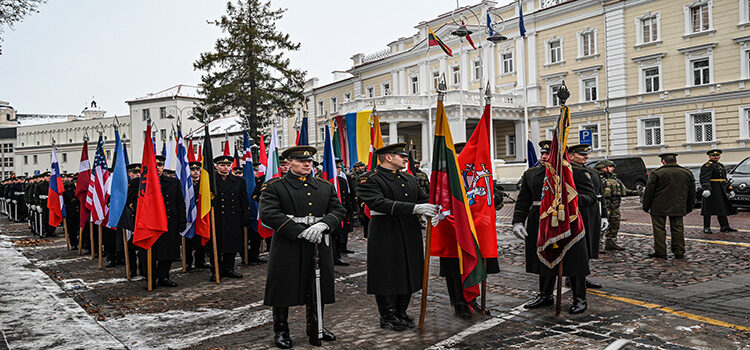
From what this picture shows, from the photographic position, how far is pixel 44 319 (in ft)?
22.7

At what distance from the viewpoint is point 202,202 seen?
9.33 metres

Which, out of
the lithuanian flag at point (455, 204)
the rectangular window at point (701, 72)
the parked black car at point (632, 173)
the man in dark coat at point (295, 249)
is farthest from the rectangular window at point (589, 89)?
the man in dark coat at point (295, 249)

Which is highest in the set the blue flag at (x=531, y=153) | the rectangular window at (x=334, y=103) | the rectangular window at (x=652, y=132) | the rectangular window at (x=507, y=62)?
the rectangular window at (x=507, y=62)

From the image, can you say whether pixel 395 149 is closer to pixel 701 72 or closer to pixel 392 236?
pixel 392 236

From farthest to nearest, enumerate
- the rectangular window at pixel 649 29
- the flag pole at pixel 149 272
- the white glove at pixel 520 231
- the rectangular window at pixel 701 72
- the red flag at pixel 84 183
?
the rectangular window at pixel 649 29 < the rectangular window at pixel 701 72 < the red flag at pixel 84 183 < the flag pole at pixel 149 272 < the white glove at pixel 520 231

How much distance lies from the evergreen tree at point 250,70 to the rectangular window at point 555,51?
15985 mm

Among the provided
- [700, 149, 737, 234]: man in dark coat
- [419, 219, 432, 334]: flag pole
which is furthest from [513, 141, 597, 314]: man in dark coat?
[700, 149, 737, 234]: man in dark coat

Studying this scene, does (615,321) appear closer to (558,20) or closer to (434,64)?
(558,20)

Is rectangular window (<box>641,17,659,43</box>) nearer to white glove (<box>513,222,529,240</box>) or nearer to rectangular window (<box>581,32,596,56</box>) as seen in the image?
rectangular window (<box>581,32,596,56</box>)

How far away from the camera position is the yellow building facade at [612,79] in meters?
29.7

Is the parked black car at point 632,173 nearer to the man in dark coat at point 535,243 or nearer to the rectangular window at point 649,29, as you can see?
the rectangular window at point 649,29

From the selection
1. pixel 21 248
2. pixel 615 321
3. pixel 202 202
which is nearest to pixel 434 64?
pixel 21 248

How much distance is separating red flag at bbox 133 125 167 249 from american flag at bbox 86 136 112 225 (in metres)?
2.55

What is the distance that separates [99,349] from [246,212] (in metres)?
4.41
